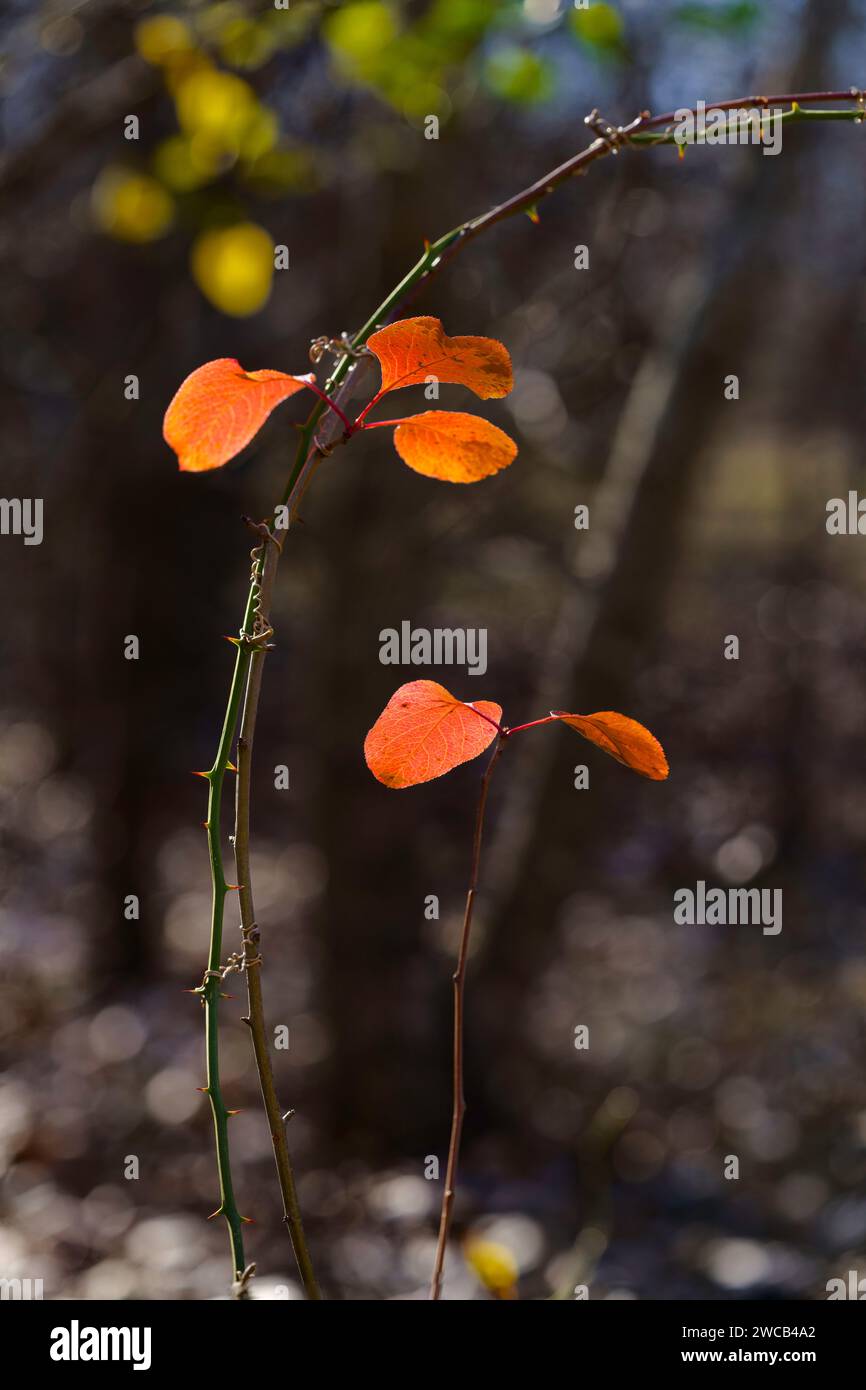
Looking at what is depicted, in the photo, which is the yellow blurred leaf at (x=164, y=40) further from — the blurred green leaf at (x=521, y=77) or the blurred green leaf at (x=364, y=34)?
the blurred green leaf at (x=521, y=77)

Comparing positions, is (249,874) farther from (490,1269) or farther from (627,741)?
(490,1269)

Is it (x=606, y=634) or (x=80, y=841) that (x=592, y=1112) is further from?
(x=80, y=841)

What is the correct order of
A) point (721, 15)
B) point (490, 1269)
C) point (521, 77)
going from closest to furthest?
point (490, 1269), point (521, 77), point (721, 15)

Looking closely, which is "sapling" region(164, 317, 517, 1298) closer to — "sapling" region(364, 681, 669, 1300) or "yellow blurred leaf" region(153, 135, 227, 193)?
"sapling" region(364, 681, 669, 1300)

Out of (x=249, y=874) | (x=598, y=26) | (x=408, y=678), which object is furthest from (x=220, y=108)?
(x=408, y=678)

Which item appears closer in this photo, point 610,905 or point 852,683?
point 610,905

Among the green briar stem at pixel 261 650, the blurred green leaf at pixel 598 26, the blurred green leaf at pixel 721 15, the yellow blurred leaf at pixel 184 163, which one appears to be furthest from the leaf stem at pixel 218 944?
the blurred green leaf at pixel 721 15

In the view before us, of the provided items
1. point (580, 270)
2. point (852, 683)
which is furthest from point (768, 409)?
point (580, 270)

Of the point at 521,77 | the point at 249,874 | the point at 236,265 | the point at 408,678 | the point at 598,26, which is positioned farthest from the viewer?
the point at 408,678
